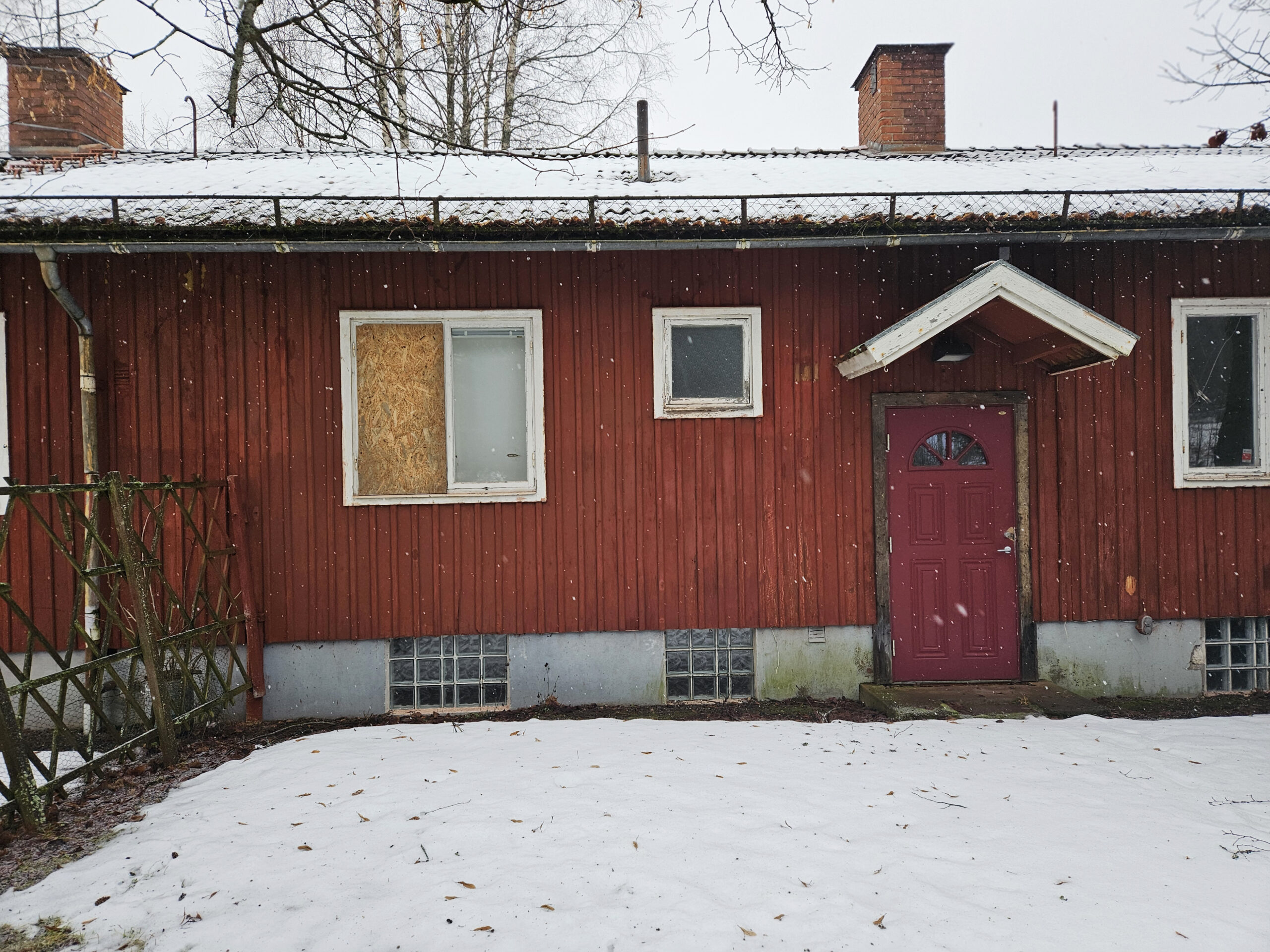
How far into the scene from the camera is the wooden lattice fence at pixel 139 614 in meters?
4.69

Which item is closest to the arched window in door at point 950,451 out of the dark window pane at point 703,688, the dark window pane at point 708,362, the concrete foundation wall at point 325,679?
the dark window pane at point 708,362

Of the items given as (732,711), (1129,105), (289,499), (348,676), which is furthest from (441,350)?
(1129,105)

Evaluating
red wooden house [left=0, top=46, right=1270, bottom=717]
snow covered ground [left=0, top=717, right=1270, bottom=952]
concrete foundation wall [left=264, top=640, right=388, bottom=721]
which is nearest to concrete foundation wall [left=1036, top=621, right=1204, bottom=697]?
red wooden house [left=0, top=46, right=1270, bottom=717]

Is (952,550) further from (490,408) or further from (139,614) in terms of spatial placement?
(139,614)

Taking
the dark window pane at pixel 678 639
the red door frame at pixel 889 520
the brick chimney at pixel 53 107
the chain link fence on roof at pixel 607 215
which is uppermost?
the brick chimney at pixel 53 107

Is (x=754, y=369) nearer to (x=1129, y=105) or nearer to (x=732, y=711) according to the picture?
(x=732, y=711)

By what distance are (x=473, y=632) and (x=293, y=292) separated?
3144mm

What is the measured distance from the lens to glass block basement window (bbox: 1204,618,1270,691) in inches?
245

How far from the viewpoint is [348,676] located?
584cm

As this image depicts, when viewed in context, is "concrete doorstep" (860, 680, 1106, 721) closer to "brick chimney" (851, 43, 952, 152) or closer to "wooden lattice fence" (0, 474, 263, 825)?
"wooden lattice fence" (0, 474, 263, 825)

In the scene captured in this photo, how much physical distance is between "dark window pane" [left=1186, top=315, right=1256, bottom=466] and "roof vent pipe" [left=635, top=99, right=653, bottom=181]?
499 centimetres

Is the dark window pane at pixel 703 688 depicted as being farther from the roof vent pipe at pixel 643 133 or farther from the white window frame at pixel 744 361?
the roof vent pipe at pixel 643 133

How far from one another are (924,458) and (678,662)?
277 centimetres

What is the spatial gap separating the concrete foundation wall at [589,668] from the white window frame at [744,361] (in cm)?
193
